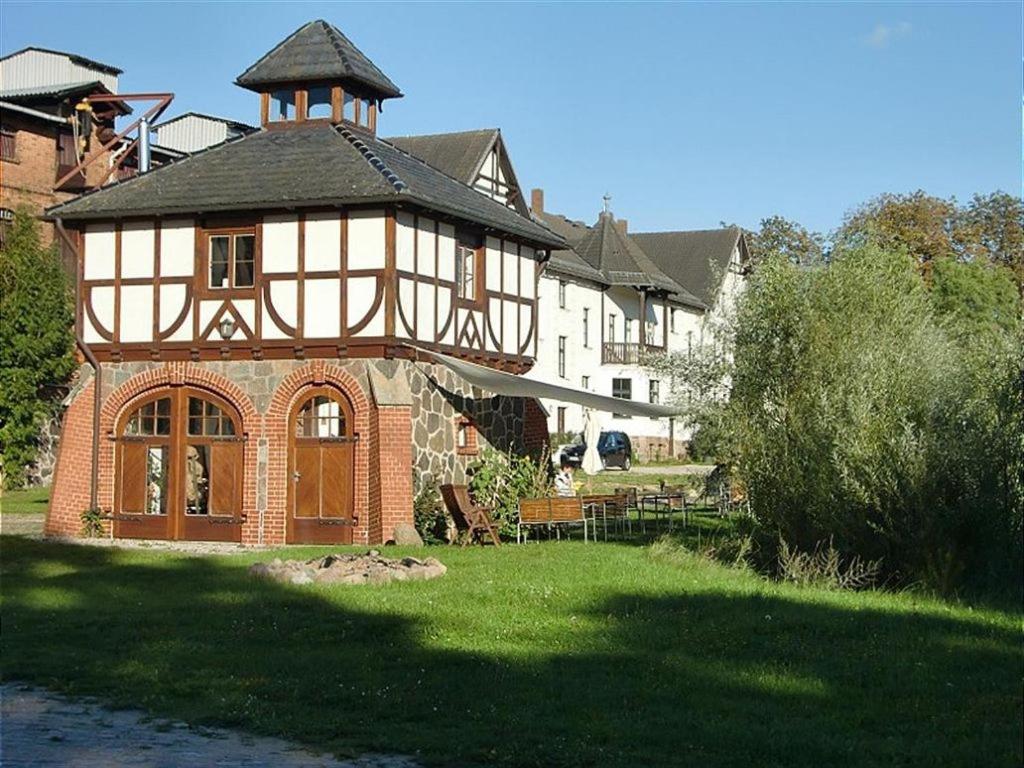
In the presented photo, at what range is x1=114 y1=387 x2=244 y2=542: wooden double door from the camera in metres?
24.0

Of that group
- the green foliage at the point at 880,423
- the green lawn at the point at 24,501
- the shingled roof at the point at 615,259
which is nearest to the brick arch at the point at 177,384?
the green lawn at the point at 24,501

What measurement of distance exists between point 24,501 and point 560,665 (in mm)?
24899

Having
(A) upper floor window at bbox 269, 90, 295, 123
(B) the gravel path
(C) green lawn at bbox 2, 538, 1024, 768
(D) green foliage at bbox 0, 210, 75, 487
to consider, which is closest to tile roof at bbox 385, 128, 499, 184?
(D) green foliage at bbox 0, 210, 75, 487

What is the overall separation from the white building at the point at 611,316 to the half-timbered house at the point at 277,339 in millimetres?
25760

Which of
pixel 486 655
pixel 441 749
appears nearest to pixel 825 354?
pixel 486 655

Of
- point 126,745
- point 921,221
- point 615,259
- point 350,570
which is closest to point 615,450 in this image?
point 615,259

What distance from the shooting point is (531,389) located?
73.8 feet

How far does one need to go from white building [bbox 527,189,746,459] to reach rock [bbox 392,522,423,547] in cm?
2801

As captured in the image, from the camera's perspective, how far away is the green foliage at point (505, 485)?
23.3 meters

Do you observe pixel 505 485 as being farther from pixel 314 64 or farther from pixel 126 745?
pixel 126 745

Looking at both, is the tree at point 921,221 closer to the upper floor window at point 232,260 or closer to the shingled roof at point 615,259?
the shingled roof at point 615,259

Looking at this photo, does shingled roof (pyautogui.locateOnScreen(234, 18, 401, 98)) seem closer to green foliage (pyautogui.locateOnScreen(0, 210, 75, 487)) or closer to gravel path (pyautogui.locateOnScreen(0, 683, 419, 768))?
green foliage (pyautogui.locateOnScreen(0, 210, 75, 487))

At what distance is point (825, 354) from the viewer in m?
17.4

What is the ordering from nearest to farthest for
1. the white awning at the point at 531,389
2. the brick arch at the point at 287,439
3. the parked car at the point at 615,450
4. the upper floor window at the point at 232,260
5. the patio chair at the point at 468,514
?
the patio chair at the point at 468,514, the white awning at the point at 531,389, the brick arch at the point at 287,439, the upper floor window at the point at 232,260, the parked car at the point at 615,450
